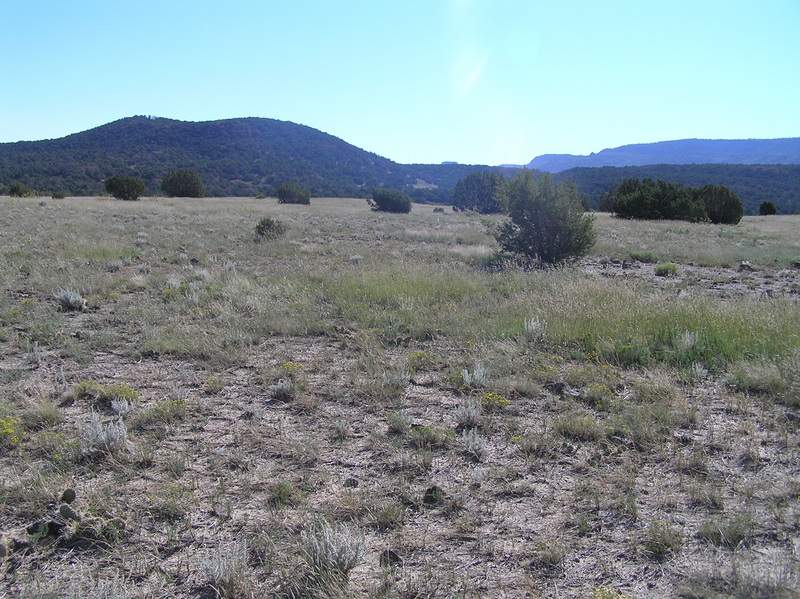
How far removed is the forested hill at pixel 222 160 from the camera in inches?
2815

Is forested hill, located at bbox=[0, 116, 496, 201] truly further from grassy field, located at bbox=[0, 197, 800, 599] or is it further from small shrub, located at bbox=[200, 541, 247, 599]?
small shrub, located at bbox=[200, 541, 247, 599]

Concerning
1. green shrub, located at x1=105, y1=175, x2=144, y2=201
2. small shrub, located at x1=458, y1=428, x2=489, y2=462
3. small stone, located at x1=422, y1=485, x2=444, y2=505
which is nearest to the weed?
small shrub, located at x1=458, y1=428, x2=489, y2=462

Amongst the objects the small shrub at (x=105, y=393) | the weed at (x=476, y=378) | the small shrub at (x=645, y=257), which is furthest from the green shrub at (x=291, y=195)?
the weed at (x=476, y=378)

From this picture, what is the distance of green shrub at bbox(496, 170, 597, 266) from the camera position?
12.7 metres

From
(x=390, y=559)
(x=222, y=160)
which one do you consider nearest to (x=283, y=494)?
(x=390, y=559)

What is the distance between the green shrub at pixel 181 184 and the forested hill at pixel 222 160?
14245 mm

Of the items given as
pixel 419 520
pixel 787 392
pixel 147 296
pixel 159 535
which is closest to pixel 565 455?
pixel 419 520

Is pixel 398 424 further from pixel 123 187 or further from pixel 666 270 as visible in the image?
pixel 123 187

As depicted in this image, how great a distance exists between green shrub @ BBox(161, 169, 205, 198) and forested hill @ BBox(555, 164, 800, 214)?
4240 centimetres

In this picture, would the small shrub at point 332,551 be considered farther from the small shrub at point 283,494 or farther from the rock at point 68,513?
the rock at point 68,513

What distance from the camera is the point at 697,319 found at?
573 centimetres

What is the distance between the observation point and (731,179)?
2758 inches

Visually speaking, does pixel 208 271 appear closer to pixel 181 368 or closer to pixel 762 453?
pixel 181 368

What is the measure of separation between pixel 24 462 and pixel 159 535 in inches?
54.5
